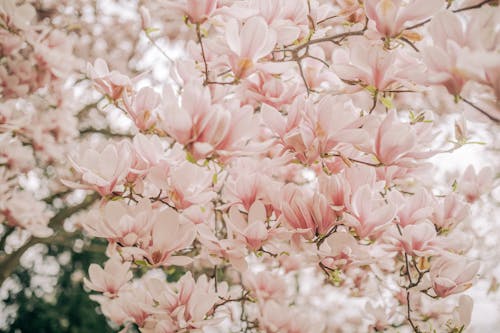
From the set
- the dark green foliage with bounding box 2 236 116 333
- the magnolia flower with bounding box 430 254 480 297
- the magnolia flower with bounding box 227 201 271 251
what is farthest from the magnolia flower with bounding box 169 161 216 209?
the dark green foliage with bounding box 2 236 116 333

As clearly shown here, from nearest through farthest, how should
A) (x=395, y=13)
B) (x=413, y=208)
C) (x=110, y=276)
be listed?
1. (x=395, y=13)
2. (x=413, y=208)
3. (x=110, y=276)

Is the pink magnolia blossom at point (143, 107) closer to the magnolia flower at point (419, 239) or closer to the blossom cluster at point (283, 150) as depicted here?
the blossom cluster at point (283, 150)

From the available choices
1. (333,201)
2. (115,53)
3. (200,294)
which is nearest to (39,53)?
(200,294)

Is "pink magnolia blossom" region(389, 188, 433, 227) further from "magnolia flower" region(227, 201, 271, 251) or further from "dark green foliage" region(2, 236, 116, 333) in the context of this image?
"dark green foliage" region(2, 236, 116, 333)

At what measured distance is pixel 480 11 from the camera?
71cm

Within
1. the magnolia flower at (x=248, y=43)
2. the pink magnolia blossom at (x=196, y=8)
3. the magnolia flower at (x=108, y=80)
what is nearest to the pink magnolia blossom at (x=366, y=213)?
the magnolia flower at (x=248, y=43)

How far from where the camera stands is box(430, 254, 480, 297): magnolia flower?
110cm

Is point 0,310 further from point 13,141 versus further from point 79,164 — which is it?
point 79,164

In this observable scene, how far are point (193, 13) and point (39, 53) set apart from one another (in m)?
1.44

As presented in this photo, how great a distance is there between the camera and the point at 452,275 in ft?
3.66

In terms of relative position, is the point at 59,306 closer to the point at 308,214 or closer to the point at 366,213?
the point at 308,214

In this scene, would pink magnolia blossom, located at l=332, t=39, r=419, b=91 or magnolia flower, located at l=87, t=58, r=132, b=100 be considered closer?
pink magnolia blossom, located at l=332, t=39, r=419, b=91

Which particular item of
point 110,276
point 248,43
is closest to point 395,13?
point 248,43

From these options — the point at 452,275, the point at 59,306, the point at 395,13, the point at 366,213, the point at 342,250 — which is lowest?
the point at 59,306
